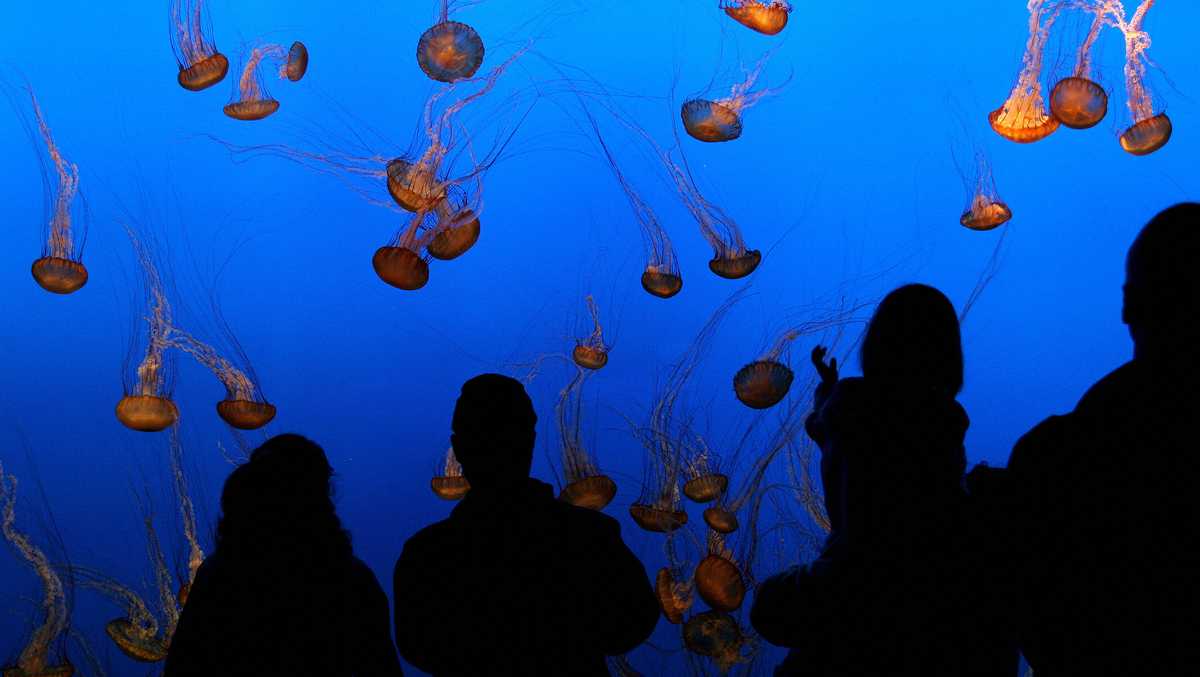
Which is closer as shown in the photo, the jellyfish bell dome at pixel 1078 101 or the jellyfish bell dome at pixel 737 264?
the jellyfish bell dome at pixel 1078 101

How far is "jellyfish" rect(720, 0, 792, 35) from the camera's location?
19.6 ft

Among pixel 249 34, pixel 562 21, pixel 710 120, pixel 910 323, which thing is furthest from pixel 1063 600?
pixel 562 21

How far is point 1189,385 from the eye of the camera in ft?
4.96

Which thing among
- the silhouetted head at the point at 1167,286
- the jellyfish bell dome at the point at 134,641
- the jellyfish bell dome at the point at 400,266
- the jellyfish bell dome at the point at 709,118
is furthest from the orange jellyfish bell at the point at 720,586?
the silhouetted head at the point at 1167,286

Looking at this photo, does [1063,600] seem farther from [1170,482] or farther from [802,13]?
[802,13]

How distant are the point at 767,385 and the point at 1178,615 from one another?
4172 mm

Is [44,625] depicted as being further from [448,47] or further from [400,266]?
[448,47]

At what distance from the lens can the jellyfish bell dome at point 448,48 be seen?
18.7 feet

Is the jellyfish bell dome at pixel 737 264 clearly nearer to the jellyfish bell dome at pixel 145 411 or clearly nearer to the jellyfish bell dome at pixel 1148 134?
the jellyfish bell dome at pixel 1148 134

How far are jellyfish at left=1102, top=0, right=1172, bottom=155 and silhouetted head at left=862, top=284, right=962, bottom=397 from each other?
4707 millimetres

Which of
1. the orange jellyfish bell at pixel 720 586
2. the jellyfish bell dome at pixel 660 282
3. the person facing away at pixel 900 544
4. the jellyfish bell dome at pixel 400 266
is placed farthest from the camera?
the jellyfish bell dome at pixel 660 282

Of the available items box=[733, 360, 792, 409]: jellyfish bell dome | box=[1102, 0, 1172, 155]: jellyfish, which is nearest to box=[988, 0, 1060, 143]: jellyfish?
box=[1102, 0, 1172, 155]: jellyfish

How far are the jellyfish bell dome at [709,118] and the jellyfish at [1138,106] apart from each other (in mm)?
2466

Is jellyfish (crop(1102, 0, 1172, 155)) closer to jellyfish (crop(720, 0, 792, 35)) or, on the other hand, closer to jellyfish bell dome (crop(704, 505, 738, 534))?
jellyfish (crop(720, 0, 792, 35))
